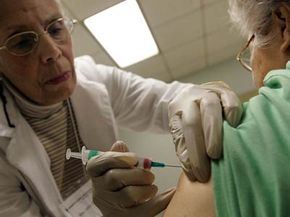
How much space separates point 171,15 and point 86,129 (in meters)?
2.29

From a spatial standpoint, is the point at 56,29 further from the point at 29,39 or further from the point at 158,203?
the point at 158,203

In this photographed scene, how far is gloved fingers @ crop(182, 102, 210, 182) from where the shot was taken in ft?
2.44

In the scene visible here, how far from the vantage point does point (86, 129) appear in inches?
63.9

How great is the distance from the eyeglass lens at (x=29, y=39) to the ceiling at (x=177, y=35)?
164 cm

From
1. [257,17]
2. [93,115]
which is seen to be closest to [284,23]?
[257,17]

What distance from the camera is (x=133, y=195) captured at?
1.05 metres

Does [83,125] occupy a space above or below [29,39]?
below

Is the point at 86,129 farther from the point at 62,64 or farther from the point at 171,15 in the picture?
the point at 171,15

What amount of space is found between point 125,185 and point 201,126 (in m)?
0.33

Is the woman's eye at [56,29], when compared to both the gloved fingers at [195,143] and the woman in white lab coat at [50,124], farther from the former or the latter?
the gloved fingers at [195,143]

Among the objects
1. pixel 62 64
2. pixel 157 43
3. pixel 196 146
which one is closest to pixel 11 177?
pixel 62 64

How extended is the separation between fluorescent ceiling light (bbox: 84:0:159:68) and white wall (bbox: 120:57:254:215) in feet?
3.51

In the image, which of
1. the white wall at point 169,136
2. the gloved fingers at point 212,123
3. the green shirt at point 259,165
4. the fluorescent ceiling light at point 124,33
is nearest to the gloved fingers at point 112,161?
the gloved fingers at point 212,123

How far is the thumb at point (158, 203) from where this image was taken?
1.05 m
